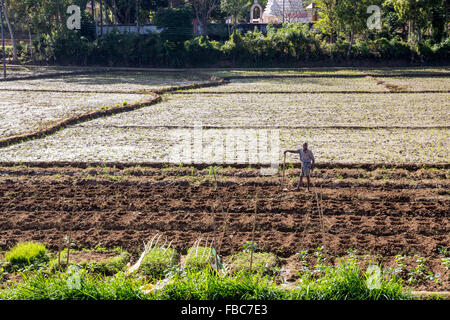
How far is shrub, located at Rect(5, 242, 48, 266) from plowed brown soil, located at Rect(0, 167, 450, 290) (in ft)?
1.25

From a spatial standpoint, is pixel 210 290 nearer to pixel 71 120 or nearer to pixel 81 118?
pixel 71 120

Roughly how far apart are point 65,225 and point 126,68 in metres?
30.0

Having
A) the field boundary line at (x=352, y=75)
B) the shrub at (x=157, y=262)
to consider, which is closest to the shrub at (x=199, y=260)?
the shrub at (x=157, y=262)

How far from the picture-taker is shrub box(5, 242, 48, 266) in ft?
22.2

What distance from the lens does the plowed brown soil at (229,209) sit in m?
7.58

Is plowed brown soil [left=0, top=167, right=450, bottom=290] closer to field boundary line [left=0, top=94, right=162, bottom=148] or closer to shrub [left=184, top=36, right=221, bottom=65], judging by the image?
field boundary line [left=0, top=94, right=162, bottom=148]

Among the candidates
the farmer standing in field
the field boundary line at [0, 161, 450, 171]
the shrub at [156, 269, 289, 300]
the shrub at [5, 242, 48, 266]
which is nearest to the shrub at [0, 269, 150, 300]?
the shrub at [156, 269, 289, 300]

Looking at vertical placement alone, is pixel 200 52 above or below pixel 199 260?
above

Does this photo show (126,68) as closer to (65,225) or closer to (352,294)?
(65,225)

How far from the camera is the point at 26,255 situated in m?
6.80

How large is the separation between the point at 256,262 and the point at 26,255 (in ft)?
9.86

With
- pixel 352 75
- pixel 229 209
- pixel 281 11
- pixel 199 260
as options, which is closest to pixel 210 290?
pixel 199 260

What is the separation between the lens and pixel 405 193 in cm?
967
